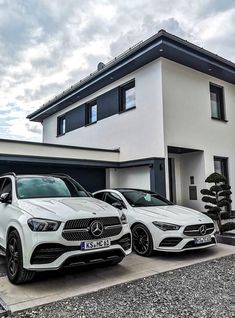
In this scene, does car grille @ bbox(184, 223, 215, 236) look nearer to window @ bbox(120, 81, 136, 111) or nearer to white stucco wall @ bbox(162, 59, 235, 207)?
white stucco wall @ bbox(162, 59, 235, 207)

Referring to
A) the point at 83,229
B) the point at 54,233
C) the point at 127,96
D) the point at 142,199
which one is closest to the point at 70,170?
the point at 127,96

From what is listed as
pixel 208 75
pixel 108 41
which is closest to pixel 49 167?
pixel 108 41

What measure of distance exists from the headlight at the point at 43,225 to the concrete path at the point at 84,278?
848 mm

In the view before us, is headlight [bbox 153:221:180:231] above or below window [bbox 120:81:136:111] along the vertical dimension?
below

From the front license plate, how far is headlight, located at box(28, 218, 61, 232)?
0.46m

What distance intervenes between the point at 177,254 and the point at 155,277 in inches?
65.7

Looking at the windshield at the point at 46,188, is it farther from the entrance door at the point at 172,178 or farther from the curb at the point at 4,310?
the entrance door at the point at 172,178

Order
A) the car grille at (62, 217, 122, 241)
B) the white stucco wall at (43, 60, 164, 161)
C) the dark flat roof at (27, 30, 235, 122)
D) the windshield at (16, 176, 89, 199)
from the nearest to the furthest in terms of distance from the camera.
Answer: the car grille at (62, 217, 122, 241) < the windshield at (16, 176, 89, 199) < the dark flat roof at (27, 30, 235, 122) < the white stucco wall at (43, 60, 164, 161)

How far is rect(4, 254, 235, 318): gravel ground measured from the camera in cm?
307

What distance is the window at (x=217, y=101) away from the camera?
41.1ft

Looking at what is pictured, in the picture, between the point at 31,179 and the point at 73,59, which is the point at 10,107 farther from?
the point at 31,179

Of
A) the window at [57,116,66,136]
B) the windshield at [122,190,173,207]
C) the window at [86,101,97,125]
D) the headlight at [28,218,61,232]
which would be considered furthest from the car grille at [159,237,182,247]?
the window at [57,116,66,136]

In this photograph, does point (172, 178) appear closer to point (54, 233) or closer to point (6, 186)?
point (6, 186)

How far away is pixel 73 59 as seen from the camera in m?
11.8
